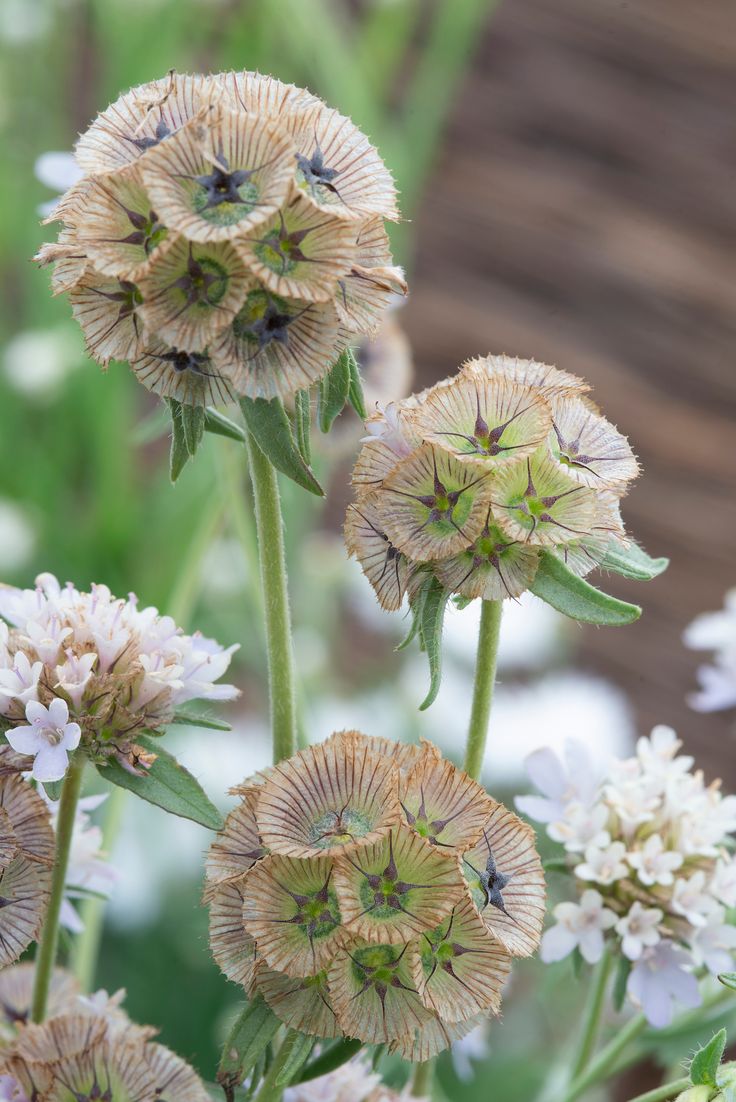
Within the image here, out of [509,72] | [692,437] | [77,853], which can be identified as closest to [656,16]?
[509,72]

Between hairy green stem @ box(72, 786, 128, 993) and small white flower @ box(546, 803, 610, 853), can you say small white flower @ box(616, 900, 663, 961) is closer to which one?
small white flower @ box(546, 803, 610, 853)

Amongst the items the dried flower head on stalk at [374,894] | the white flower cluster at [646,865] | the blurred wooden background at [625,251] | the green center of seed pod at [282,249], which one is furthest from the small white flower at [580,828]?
the blurred wooden background at [625,251]

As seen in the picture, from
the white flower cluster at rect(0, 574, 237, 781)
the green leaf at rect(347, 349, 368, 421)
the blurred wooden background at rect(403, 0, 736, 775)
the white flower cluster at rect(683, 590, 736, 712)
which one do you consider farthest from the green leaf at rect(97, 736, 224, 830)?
the blurred wooden background at rect(403, 0, 736, 775)

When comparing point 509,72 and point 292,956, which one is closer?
point 292,956

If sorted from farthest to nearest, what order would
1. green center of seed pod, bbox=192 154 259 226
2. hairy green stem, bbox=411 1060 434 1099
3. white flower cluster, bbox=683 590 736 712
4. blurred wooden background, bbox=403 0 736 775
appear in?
1. blurred wooden background, bbox=403 0 736 775
2. white flower cluster, bbox=683 590 736 712
3. hairy green stem, bbox=411 1060 434 1099
4. green center of seed pod, bbox=192 154 259 226

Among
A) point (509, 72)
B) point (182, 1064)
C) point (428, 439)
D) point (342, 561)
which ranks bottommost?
point (182, 1064)

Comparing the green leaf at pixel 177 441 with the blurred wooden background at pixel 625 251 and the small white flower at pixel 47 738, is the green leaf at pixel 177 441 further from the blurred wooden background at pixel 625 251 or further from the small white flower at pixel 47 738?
the blurred wooden background at pixel 625 251

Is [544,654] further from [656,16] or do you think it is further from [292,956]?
[656,16]
